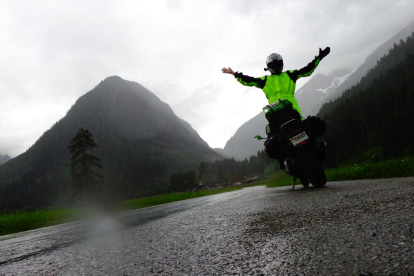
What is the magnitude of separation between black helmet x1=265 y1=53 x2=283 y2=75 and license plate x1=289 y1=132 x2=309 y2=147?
1.69m

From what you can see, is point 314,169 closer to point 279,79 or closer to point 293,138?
point 293,138

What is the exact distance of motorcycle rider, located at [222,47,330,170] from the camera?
227 inches

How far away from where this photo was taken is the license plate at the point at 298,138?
204 inches

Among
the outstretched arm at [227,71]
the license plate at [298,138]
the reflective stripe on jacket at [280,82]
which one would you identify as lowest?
the license plate at [298,138]

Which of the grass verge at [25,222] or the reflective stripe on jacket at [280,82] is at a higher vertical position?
the reflective stripe on jacket at [280,82]

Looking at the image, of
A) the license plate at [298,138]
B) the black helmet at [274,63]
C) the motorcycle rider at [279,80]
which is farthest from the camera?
the black helmet at [274,63]

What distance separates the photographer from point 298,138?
5211mm

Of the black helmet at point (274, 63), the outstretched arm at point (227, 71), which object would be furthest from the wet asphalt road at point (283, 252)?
the outstretched arm at point (227, 71)

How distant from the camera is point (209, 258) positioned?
5.80ft

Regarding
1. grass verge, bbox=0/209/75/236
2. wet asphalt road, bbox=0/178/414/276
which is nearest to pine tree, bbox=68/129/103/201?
grass verge, bbox=0/209/75/236

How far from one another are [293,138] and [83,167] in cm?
3272

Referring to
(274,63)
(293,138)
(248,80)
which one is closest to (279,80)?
(274,63)

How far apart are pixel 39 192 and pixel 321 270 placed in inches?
8886

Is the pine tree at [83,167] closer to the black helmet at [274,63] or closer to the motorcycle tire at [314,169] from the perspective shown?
the black helmet at [274,63]
